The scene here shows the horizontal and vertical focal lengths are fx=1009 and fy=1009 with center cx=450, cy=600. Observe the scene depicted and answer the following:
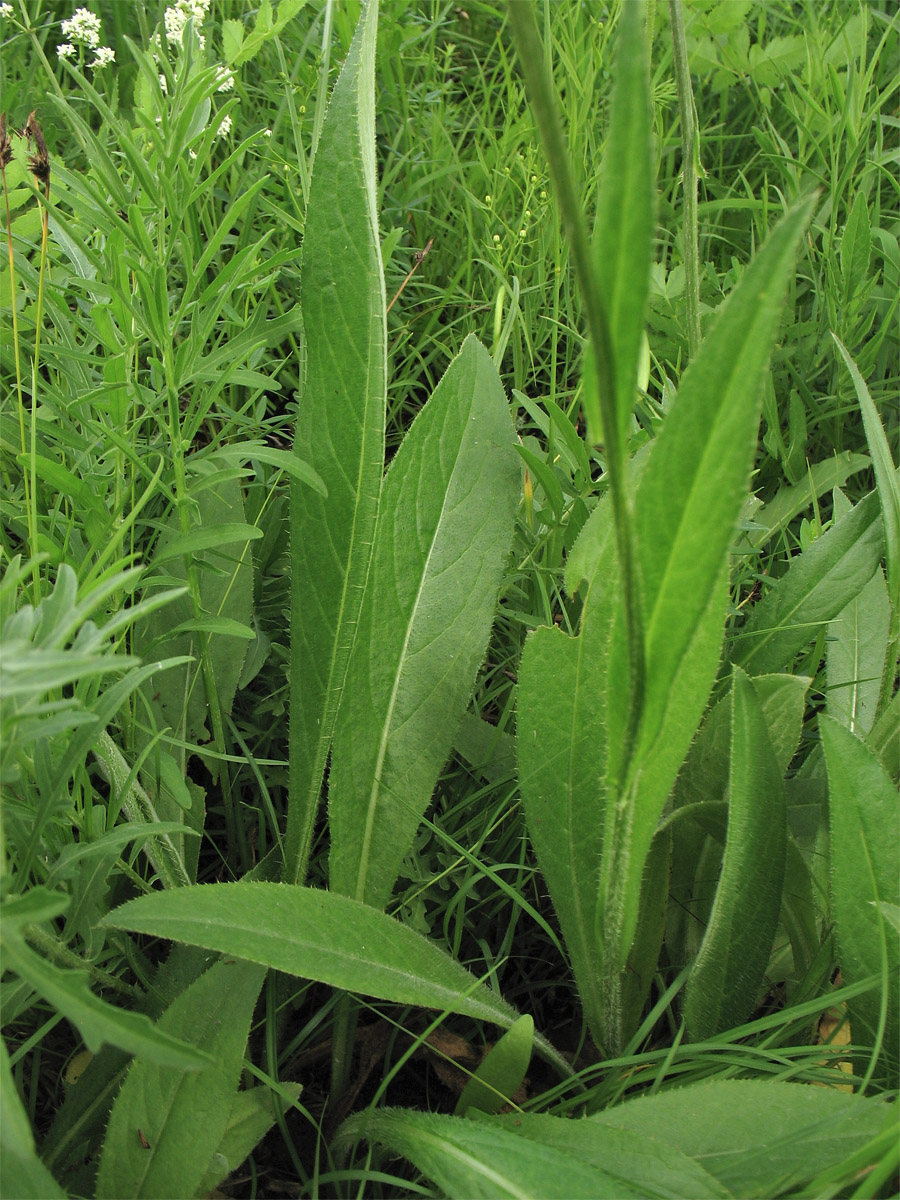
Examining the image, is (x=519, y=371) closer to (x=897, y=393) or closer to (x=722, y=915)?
(x=897, y=393)

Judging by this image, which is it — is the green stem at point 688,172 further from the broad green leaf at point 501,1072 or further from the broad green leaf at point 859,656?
the broad green leaf at point 501,1072

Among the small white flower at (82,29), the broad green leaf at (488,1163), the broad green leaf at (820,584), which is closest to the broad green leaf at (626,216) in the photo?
the broad green leaf at (488,1163)

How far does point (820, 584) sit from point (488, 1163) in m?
0.80

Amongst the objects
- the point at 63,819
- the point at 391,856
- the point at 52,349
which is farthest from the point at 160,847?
the point at 52,349

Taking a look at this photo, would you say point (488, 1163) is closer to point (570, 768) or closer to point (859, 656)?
point (570, 768)

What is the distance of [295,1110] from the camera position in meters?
1.18

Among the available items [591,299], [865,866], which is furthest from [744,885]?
[591,299]

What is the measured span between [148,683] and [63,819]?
0.97 feet

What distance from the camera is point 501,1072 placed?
105 centimetres

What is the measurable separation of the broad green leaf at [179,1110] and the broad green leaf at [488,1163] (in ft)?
0.58

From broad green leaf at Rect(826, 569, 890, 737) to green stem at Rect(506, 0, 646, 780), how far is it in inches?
28.0

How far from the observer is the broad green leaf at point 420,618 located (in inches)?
48.5

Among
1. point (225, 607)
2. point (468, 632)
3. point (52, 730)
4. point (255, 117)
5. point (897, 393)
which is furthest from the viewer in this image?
point (255, 117)

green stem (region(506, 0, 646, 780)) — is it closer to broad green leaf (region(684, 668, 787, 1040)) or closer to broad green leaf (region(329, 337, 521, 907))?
broad green leaf (region(684, 668, 787, 1040))
